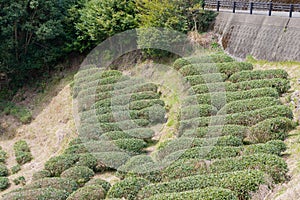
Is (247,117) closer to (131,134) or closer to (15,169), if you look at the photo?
(131,134)

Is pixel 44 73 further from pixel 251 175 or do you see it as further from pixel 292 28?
pixel 251 175

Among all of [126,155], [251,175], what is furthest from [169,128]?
[251,175]

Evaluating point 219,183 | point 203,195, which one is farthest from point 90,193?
point 219,183

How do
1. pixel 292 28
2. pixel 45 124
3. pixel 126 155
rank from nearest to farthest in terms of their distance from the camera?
1. pixel 126 155
2. pixel 292 28
3. pixel 45 124

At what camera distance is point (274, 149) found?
1168 cm

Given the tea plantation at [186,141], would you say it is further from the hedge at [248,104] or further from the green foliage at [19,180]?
the green foliage at [19,180]

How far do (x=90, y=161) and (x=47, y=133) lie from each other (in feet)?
26.2

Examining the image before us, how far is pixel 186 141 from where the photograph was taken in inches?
538

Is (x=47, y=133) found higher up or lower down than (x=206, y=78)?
lower down

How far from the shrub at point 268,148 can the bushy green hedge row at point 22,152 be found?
12.4 meters

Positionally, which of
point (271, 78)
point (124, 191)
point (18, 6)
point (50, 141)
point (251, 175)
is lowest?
point (50, 141)

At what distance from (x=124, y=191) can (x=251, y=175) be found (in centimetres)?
395

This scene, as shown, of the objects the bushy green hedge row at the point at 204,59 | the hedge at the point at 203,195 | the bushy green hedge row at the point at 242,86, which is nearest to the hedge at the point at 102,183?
the hedge at the point at 203,195

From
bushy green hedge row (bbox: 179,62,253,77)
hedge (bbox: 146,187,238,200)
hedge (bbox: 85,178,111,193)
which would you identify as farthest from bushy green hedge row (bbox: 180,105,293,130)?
hedge (bbox: 146,187,238,200)
